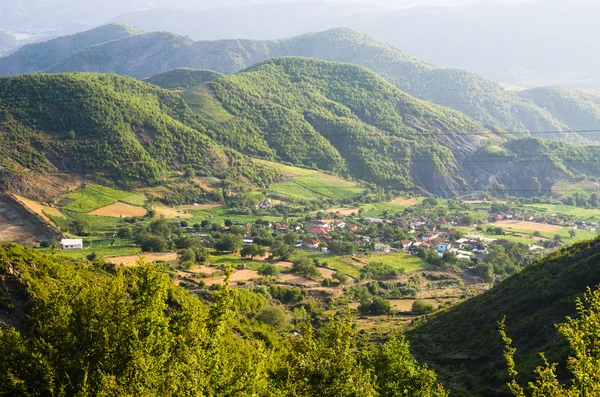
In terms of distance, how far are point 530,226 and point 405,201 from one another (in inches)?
1362

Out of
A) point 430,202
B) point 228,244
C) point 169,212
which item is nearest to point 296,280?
point 228,244

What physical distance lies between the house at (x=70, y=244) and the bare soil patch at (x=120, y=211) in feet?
54.4

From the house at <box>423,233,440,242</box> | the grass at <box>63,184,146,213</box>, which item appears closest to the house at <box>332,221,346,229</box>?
the house at <box>423,233,440,242</box>

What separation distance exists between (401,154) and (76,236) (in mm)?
105905

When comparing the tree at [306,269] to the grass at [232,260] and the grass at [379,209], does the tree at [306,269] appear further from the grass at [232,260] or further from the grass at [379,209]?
the grass at [379,209]

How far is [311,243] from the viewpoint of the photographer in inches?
3302

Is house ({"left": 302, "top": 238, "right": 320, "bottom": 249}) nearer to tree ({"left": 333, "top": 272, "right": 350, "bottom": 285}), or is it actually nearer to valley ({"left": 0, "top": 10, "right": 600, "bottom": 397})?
valley ({"left": 0, "top": 10, "right": 600, "bottom": 397})

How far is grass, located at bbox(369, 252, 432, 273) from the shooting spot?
75062 mm

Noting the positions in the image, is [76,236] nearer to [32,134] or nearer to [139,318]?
[32,134]

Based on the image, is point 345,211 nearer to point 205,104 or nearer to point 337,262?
point 337,262

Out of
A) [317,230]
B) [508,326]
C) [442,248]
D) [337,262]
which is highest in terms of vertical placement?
[508,326]

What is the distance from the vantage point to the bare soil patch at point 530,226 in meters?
100

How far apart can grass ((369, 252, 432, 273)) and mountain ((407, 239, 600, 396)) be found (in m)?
29.9

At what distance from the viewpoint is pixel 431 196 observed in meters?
140
